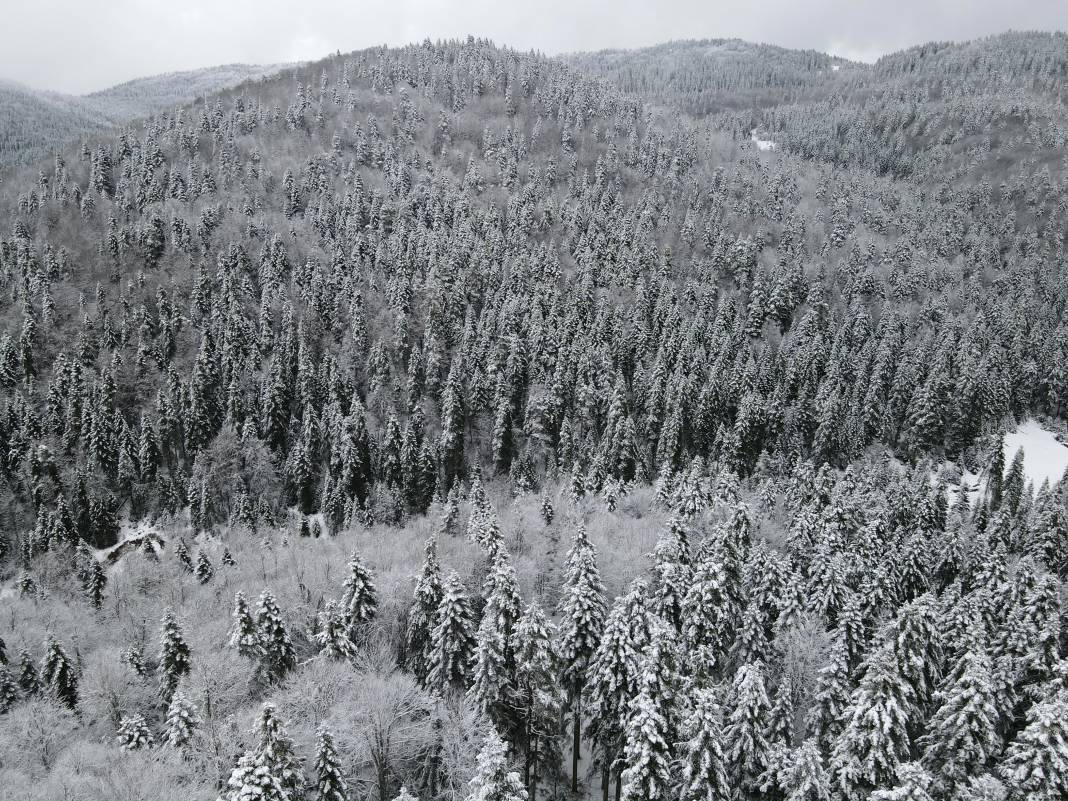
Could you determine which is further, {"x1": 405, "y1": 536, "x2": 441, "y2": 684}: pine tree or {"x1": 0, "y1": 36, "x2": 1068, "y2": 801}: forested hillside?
{"x1": 405, "y1": 536, "x2": 441, "y2": 684}: pine tree

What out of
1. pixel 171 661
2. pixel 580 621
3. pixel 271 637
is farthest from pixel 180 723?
pixel 580 621

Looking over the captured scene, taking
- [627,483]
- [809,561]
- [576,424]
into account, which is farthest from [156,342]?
[809,561]

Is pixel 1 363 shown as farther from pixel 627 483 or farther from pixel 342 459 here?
pixel 627 483

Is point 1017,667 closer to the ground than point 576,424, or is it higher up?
higher up

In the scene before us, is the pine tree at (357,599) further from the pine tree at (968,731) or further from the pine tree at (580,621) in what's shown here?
the pine tree at (968,731)

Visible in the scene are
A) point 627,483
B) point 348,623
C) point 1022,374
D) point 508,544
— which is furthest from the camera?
→ point 1022,374

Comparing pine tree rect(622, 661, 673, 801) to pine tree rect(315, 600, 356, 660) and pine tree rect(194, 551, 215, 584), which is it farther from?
pine tree rect(194, 551, 215, 584)

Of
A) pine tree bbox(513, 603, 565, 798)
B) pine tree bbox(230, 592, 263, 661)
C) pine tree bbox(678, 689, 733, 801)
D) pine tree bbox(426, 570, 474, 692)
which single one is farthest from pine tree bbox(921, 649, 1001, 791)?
pine tree bbox(230, 592, 263, 661)

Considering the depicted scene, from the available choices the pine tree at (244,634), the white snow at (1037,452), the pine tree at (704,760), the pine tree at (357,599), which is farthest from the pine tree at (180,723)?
the white snow at (1037,452)
